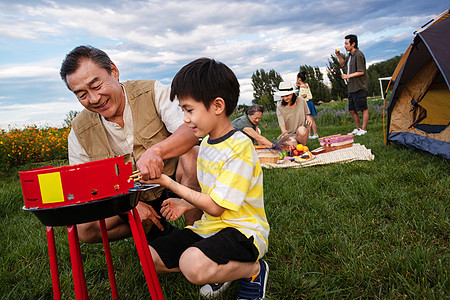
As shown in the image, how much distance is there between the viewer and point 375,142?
5289 millimetres

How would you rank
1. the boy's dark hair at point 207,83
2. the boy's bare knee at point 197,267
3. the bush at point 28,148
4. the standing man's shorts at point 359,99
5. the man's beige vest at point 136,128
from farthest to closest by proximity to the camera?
1. the standing man's shorts at point 359,99
2. the bush at point 28,148
3. the man's beige vest at point 136,128
4. the boy's dark hair at point 207,83
5. the boy's bare knee at point 197,267

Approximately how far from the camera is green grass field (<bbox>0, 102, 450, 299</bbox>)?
168 centimetres

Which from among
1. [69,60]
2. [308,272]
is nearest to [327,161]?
[308,272]

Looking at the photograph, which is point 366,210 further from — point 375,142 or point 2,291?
point 375,142

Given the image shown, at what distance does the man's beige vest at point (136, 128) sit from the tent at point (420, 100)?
10.7ft

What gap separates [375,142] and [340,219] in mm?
3362

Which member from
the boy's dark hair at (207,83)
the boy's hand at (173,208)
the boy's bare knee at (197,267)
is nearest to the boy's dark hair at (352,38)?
the boy's dark hair at (207,83)

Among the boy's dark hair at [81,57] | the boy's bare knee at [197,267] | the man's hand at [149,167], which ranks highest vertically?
the boy's dark hair at [81,57]

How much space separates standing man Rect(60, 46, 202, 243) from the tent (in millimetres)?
3163

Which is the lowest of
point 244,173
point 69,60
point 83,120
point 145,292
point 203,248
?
point 145,292

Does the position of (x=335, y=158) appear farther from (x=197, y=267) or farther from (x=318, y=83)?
(x=318, y=83)

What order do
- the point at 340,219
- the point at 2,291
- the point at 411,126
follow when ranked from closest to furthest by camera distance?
the point at 2,291, the point at 340,219, the point at 411,126

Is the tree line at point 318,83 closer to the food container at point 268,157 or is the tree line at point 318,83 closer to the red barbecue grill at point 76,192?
the food container at point 268,157

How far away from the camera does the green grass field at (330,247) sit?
66.3 inches
